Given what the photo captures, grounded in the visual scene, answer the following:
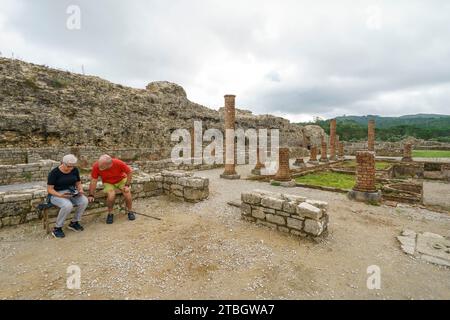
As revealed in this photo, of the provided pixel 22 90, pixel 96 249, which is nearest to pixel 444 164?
pixel 96 249

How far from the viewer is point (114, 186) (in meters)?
5.59

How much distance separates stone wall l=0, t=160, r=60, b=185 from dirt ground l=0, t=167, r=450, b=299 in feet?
18.4

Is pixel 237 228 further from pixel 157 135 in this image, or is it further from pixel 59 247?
pixel 157 135

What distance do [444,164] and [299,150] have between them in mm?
14544

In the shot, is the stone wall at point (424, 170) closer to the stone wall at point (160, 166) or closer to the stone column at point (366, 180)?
the stone column at point (366, 180)

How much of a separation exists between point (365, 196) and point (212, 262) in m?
6.18

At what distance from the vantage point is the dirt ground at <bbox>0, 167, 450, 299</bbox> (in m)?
2.96

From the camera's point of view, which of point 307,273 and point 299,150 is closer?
point 307,273

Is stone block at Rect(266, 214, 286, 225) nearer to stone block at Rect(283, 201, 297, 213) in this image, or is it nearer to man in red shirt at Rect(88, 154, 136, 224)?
stone block at Rect(283, 201, 297, 213)

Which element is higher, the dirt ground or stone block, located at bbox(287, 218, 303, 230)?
stone block, located at bbox(287, 218, 303, 230)

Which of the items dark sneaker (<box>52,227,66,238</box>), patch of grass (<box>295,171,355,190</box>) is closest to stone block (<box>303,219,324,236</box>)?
dark sneaker (<box>52,227,66,238</box>)

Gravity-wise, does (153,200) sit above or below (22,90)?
below
